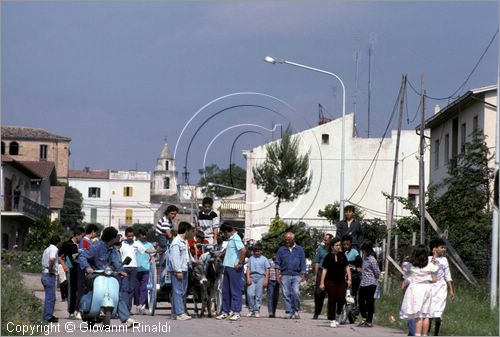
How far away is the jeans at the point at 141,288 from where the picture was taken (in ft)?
73.9

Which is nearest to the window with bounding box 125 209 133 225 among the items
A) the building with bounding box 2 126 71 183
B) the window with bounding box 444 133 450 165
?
the building with bounding box 2 126 71 183

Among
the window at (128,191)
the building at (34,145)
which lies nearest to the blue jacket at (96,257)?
the building at (34,145)

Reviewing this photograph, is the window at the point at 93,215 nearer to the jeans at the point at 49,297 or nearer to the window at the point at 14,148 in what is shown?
the window at the point at 14,148

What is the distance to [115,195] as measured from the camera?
556ft

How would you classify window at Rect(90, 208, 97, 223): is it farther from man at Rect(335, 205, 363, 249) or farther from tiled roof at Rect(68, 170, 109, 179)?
man at Rect(335, 205, 363, 249)

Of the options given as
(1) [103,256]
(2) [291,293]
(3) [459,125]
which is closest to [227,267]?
(2) [291,293]

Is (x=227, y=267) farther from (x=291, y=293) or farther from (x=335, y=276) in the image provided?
(x=291, y=293)

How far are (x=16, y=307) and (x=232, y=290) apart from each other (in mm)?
4339

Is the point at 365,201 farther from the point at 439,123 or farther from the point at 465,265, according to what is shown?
the point at 465,265

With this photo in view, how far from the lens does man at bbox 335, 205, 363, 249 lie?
21.6 metres

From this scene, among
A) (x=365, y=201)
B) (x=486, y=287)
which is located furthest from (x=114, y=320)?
(x=365, y=201)

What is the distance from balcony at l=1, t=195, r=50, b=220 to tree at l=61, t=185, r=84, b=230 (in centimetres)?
5328

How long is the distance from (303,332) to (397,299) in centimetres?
899

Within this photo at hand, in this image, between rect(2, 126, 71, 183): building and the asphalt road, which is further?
rect(2, 126, 71, 183): building
